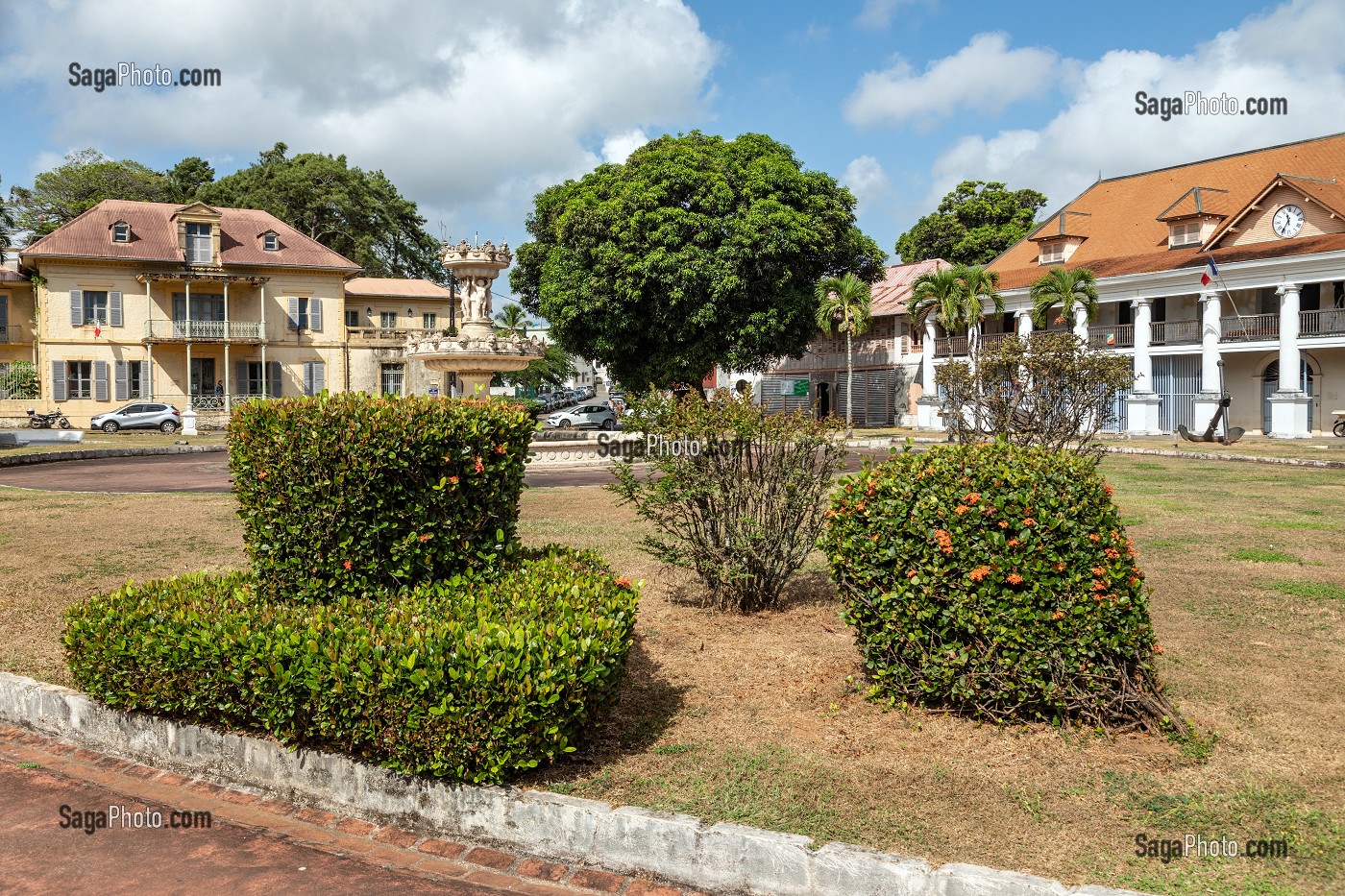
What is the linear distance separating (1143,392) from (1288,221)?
7.26 m

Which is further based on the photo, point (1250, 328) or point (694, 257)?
point (1250, 328)

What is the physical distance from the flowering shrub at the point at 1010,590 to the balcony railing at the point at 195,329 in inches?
1743

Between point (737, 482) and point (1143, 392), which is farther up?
point (1143, 392)

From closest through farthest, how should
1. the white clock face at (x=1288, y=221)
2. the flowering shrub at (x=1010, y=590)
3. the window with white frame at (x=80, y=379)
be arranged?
the flowering shrub at (x=1010, y=590) < the white clock face at (x=1288, y=221) < the window with white frame at (x=80, y=379)

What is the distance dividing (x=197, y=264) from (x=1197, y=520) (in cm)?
4342

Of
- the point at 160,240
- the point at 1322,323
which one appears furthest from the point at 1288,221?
the point at 160,240

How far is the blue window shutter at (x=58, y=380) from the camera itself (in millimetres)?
42656

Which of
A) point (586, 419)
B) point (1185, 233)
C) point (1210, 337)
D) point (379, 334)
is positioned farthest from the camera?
point (379, 334)

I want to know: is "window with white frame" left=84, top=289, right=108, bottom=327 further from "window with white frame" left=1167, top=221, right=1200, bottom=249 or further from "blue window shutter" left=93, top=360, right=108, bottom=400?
"window with white frame" left=1167, top=221, right=1200, bottom=249

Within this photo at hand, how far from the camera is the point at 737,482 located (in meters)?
7.56

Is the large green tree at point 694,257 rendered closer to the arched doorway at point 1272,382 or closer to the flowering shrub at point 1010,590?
the arched doorway at point 1272,382

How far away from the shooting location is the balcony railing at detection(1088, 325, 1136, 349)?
38344 millimetres

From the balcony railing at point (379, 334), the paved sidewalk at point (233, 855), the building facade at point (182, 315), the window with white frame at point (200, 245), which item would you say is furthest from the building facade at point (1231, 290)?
the window with white frame at point (200, 245)

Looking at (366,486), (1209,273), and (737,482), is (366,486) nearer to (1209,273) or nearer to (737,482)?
(737,482)
